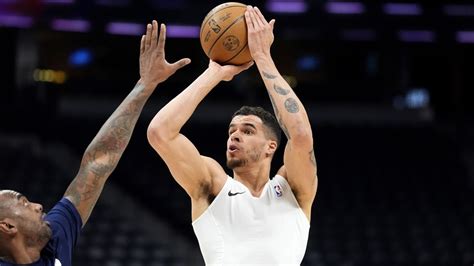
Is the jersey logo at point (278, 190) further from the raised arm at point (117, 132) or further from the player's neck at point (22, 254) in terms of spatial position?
the player's neck at point (22, 254)

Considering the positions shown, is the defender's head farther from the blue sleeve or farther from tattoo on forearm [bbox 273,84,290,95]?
the blue sleeve

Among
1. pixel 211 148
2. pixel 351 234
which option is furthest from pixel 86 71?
pixel 351 234

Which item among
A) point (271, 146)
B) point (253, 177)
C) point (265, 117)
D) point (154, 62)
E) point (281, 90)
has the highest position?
point (154, 62)

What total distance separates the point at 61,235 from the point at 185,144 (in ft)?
2.44

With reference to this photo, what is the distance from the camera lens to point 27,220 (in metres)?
3.60

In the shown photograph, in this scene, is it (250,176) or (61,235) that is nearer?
(61,235)

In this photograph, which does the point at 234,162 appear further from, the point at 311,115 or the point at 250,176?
the point at 311,115

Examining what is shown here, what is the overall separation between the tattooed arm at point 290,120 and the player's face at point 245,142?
16 centimetres

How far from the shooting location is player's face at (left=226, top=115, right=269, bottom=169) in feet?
13.4

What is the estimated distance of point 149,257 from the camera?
12789 mm

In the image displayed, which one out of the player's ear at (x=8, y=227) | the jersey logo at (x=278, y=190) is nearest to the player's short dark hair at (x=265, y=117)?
the jersey logo at (x=278, y=190)

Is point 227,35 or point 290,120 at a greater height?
point 227,35

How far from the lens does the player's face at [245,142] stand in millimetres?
4078

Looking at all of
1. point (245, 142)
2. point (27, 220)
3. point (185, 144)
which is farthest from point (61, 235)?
point (245, 142)
